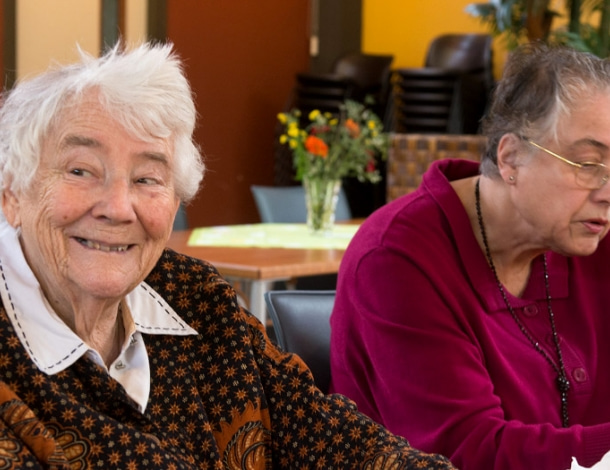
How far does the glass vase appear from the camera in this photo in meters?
4.43

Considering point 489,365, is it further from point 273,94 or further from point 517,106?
point 273,94

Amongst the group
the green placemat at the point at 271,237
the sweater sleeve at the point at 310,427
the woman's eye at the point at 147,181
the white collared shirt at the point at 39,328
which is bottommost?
the green placemat at the point at 271,237

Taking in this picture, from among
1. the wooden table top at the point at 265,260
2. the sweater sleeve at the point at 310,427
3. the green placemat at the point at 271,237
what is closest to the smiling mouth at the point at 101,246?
the sweater sleeve at the point at 310,427

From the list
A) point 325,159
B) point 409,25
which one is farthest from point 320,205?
point 409,25

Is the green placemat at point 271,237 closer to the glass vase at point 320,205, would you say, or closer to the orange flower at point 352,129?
the glass vase at point 320,205

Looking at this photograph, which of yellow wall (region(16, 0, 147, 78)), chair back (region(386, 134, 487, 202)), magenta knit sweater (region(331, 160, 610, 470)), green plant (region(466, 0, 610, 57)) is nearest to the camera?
magenta knit sweater (region(331, 160, 610, 470))

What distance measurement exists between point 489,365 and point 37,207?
0.89m

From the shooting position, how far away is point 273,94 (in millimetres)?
7609

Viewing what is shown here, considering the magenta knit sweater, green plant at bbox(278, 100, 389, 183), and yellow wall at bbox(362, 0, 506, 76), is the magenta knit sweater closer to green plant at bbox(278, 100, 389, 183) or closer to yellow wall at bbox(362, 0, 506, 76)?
green plant at bbox(278, 100, 389, 183)

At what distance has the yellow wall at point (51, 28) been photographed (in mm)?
5766

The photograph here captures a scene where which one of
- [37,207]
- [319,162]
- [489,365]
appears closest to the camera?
[37,207]

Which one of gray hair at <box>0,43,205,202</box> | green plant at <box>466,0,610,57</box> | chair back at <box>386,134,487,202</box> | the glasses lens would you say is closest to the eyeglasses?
the glasses lens

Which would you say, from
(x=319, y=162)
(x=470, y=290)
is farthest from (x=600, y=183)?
(x=319, y=162)

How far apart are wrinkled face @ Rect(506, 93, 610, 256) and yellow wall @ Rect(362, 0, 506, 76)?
6043 millimetres
